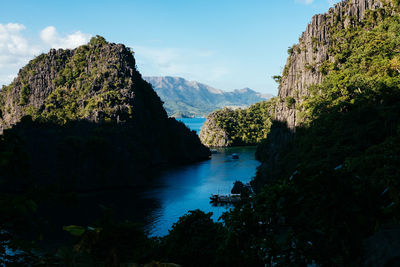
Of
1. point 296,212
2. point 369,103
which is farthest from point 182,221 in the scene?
point 369,103

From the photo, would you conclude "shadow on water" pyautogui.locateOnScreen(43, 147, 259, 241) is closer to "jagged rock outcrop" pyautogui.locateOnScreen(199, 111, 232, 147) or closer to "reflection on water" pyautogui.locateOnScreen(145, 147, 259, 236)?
"reflection on water" pyautogui.locateOnScreen(145, 147, 259, 236)

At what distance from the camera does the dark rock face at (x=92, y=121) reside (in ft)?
248

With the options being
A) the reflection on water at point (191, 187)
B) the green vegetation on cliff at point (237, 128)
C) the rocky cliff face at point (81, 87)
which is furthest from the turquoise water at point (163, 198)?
the green vegetation on cliff at point (237, 128)

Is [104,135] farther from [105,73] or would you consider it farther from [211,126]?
[211,126]

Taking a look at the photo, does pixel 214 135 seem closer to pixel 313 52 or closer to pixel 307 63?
pixel 307 63

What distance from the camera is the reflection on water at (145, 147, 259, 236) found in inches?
2055

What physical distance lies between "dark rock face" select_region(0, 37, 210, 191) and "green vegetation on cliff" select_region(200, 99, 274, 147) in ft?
120

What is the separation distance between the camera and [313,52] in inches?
2788

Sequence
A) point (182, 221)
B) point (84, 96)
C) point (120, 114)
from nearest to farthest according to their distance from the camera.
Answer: point (182, 221)
point (120, 114)
point (84, 96)

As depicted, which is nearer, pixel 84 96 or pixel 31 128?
pixel 31 128

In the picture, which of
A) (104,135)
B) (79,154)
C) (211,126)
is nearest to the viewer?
(79,154)

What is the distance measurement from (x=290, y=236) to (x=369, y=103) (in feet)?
130

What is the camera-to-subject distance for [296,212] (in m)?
9.84

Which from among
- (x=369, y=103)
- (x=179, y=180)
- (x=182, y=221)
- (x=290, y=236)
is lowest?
(x=179, y=180)
